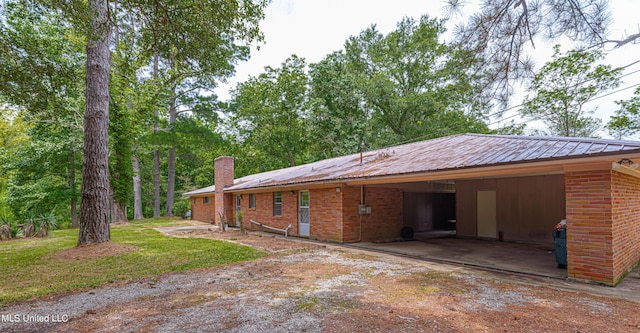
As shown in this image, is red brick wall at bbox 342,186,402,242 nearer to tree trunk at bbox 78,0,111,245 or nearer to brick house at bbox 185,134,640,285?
brick house at bbox 185,134,640,285

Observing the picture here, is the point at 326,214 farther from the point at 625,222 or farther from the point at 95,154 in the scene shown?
the point at 625,222

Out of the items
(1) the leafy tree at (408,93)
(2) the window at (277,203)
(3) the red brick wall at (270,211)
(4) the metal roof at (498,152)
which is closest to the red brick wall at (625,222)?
(4) the metal roof at (498,152)

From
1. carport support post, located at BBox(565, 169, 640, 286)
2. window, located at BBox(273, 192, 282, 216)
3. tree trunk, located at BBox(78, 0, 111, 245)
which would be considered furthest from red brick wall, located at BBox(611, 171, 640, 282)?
tree trunk, located at BBox(78, 0, 111, 245)

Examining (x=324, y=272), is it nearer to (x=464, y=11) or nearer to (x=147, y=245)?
(x=464, y=11)

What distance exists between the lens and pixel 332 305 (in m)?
4.37

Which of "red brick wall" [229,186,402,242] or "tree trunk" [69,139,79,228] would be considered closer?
"red brick wall" [229,186,402,242]

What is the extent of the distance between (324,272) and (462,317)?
303cm

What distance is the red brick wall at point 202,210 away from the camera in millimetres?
21444

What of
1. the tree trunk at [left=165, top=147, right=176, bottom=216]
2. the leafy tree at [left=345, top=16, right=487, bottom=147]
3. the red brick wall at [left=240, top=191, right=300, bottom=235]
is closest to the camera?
the red brick wall at [left=240, top=191, right=300, bottom=235]

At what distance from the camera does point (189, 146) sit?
88.3 feet

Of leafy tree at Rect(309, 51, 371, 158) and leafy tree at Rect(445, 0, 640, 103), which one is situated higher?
leafy tree at Rect(309, 51, 371, 158)

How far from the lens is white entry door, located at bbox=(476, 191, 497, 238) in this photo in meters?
11.2

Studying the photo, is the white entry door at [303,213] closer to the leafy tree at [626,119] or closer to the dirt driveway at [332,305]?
the dirt driveway at [332,305]

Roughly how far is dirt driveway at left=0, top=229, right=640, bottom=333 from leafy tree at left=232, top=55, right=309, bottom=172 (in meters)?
23.7
